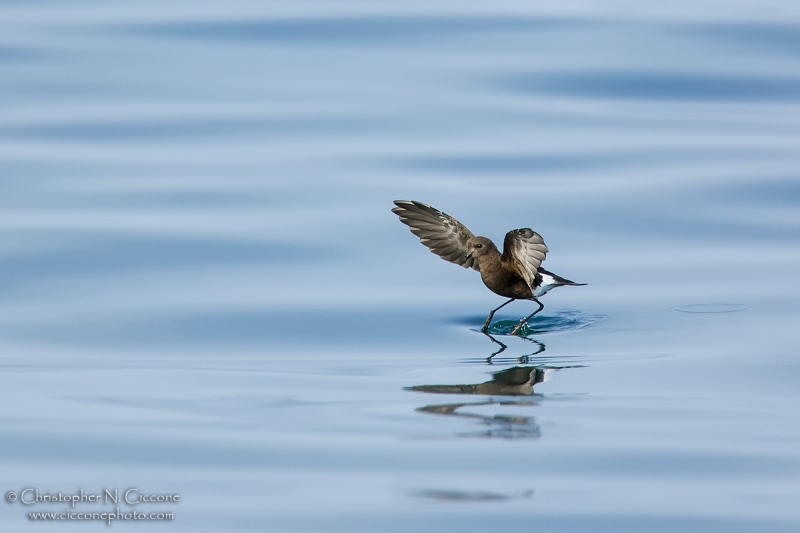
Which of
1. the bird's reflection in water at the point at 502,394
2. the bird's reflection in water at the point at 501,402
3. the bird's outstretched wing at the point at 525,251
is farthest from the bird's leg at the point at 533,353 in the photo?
the bird's outstretched wing at the point at 525,251

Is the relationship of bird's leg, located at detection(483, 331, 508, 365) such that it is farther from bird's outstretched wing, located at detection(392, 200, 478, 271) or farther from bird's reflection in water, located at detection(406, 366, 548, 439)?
bird's outstretched wing, located at detection(392, 200, 478, 271)

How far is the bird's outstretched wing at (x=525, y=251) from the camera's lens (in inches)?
283

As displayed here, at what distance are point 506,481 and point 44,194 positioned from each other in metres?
6.58

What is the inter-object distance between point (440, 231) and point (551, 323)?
0.95 metres

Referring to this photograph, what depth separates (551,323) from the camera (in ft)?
26.2

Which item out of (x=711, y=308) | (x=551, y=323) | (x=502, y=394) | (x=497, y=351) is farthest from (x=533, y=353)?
(x=711, y=308)

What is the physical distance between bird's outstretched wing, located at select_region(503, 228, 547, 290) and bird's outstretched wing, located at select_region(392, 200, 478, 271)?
0.42 metres

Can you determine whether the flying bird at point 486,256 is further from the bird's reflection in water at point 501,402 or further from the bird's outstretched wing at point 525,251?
the bird's reflection in water at point 501,402

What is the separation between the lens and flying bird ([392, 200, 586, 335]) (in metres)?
7.72

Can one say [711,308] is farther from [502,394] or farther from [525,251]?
[502,394]

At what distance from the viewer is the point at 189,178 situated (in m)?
10.7

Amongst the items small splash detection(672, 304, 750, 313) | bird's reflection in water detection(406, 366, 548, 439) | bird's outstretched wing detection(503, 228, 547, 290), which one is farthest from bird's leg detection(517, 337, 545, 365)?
small splash detection(672, 304, 750, 313)

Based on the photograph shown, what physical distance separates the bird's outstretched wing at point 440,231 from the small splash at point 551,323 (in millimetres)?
462

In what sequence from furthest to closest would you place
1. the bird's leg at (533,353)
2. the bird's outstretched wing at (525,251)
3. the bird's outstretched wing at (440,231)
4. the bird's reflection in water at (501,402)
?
the bird's outstretched wing at (440,231) < the bird's outstretched wing at (525,251) < the bird's leg at (533,353) < the bird's reflection in water at (501,402)
